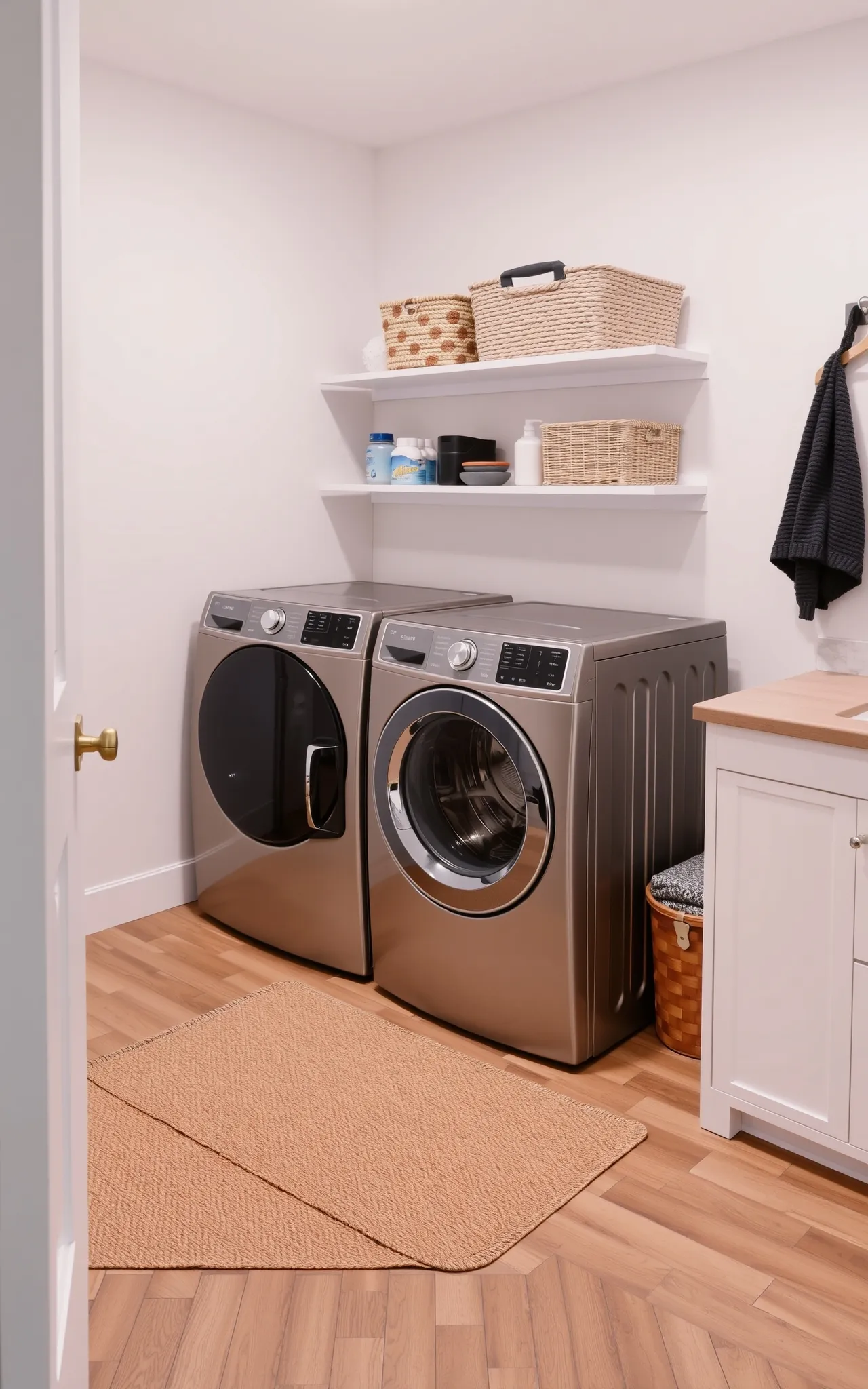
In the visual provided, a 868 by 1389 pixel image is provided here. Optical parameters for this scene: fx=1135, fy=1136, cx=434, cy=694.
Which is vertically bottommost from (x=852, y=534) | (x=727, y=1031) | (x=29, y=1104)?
(x=727, y=1031)

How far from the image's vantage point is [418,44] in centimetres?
269

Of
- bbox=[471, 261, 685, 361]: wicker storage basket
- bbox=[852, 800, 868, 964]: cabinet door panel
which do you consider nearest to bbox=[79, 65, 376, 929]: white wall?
bbox=[471, 261, 685, 361]: wicker storage basket

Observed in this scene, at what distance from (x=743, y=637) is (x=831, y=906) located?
3.30 ft

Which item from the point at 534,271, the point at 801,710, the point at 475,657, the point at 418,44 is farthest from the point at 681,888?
the point at 418,44

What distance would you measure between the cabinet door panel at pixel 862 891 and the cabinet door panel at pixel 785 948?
1cm

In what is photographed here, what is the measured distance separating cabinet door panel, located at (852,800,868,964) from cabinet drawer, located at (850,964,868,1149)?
0.03 m

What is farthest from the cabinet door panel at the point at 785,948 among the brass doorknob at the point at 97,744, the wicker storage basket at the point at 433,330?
the wicker storage basket at the point at 433,330

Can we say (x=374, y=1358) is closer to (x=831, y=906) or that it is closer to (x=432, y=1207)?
(x=432, y=1207)

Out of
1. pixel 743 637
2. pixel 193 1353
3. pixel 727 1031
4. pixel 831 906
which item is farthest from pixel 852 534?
pixel 193 1353

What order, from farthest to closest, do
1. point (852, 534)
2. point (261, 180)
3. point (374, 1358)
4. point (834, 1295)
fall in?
point (261, 180) → point (852, 534) → point (834, 1295) → point (374, 1358)

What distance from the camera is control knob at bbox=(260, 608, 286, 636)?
9.60ft

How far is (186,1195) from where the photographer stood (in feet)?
6.55

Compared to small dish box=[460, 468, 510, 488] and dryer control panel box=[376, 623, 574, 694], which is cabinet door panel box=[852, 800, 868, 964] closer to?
dryer control panel box=[376, 623, 574, 694]

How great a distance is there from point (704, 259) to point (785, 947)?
171cm
